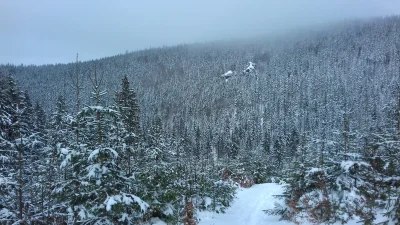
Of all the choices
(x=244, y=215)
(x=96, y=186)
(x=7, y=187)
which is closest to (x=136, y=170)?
(x=7, y=187)

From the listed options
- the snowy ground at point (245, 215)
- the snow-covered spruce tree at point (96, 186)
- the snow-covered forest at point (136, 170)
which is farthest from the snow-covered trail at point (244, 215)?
the snow-covered spruce tree at point (96, 186)

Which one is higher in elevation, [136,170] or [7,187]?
[7,187]

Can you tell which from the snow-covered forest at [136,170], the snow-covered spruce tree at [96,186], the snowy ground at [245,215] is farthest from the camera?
the snowy ground at [245,215]

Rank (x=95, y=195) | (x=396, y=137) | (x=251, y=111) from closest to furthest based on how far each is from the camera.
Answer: (x=95, y=195) → (x=396, y=137) → (x=251, y=111)

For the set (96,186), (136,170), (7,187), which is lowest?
(136,170)

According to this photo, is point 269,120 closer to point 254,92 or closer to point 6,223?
point 254,92

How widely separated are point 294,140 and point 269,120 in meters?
53.2

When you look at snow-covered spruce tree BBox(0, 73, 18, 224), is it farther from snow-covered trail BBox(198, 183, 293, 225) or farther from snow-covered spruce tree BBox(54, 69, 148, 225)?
snow-covered trail BBox(198, 183, 293, 225)

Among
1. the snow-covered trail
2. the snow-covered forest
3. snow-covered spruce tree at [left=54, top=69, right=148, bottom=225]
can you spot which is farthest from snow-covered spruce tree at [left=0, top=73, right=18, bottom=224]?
the snow-covered trail

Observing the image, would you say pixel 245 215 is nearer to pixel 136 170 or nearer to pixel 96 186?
pixel 136 170

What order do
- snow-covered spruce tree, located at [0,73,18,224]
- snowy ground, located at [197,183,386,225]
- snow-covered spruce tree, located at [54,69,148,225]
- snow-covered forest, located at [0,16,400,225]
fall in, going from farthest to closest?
snowy ground, located at [197,183,386,225]
snow-covered spruce tree, located at [0,73,18,224]
snow-covered forest, located at [0,16,400,225]
snow-covered spruce tree, located at [54,69,148,225]

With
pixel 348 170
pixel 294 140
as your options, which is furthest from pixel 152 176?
pixel 294 140

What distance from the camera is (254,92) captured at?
17225 centimetres

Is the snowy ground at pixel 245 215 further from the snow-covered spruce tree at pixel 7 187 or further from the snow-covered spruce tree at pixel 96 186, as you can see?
the snow-covered spruce tree at pixel 7 187
